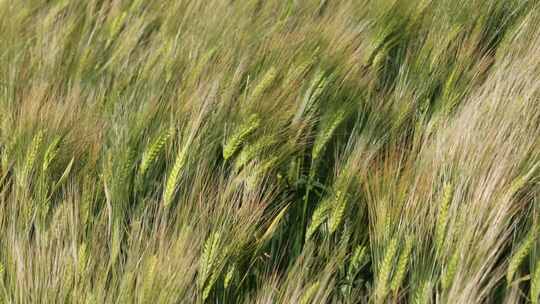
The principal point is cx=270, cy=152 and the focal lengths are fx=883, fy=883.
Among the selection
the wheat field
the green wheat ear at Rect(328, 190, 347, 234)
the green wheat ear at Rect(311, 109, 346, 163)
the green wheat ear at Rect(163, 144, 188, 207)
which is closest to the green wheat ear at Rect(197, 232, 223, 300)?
the wheat field

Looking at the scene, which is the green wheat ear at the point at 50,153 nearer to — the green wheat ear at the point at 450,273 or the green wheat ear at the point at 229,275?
the green wheat ear at the point at 229,275

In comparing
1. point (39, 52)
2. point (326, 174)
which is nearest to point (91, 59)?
point (39, 52)

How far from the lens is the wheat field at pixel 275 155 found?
141 centimetres

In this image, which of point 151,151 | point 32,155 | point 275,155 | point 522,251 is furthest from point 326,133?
point 32,155

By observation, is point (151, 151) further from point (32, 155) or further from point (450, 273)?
point (450, 273)

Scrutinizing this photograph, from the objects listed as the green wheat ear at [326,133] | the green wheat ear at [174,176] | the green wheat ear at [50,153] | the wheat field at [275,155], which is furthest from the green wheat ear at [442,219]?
the green wheat ear at [50,153]

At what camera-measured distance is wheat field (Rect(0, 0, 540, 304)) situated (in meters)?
1.41

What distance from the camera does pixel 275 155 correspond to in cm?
173

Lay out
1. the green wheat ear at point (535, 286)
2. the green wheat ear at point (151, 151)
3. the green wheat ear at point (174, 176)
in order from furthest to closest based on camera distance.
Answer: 1. the green wheat ear at point (151, 151)
2. the green wheat ear at point (174, 176)
3. the green wheat ear at point (535, 286)

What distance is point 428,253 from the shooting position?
1.48m

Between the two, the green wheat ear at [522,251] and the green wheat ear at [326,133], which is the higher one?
the green wheat ear at [326,133]

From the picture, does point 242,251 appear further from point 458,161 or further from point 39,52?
point 39,52

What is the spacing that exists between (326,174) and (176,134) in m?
0.32

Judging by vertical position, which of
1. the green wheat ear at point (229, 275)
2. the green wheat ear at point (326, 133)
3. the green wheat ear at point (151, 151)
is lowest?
the green wheat ear at point (229, 275)
